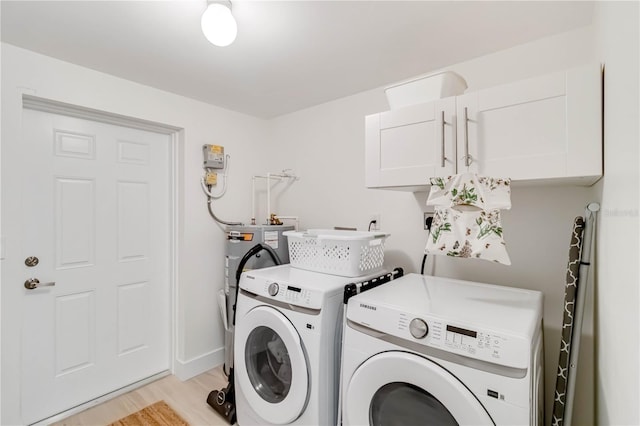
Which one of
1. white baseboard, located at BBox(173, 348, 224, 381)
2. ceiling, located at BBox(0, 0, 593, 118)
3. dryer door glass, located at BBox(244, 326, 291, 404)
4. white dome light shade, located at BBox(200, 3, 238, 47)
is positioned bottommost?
white baseboard, located at BBox(173, 348, 224, 381)

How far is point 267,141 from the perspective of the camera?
3184mm

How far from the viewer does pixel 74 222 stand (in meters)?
2.09

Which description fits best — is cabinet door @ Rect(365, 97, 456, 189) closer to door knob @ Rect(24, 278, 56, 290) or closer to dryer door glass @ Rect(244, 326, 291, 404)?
dryer door glass @ Rect(244, 326, 291, 404)

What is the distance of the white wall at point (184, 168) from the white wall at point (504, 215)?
54cm

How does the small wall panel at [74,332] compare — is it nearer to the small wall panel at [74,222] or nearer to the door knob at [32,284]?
the door knob at [32,284]

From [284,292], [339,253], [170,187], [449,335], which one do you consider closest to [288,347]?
[284,292]

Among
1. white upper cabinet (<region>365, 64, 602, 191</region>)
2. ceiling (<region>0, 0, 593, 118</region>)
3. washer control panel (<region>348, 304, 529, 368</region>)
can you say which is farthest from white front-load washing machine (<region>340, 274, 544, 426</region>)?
ceiling (<region>0, 0, 593, 118</region>)

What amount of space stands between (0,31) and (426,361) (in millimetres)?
2598

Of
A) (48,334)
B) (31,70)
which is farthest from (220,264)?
(31,70)

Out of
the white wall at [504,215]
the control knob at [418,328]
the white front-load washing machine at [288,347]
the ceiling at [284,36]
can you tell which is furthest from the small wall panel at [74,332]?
the control knob at [418,328]

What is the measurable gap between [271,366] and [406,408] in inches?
34.0

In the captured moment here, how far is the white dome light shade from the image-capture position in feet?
4.26

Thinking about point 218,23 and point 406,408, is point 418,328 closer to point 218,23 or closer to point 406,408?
point 406,408

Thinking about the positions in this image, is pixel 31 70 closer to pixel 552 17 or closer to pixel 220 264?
pixel 220 264
